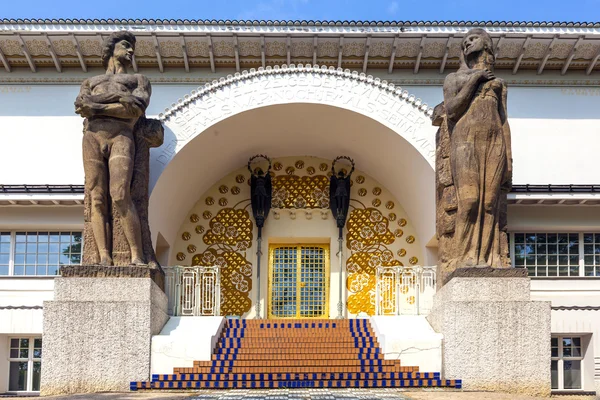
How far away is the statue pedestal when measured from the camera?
1220 cm

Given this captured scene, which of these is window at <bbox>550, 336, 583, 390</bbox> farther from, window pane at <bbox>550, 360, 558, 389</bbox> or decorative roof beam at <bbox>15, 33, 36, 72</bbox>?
decorative roof beam at <bbox>15, 33, 36, 72</bbox>

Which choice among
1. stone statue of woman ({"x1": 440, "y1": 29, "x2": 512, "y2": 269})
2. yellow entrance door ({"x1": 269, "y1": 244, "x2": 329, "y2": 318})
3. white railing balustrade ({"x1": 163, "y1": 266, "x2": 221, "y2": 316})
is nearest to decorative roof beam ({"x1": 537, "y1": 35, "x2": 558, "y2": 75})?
stone statue of woman ({"x1": 440, "y1": 29, "x2": 512, "y2": 269})

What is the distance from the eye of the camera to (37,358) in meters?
16.8

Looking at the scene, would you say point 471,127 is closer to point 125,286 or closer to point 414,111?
point 414,111

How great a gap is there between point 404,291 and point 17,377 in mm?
7426

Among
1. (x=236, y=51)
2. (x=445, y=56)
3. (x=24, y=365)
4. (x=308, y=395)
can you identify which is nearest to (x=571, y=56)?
(x=445, y=56)

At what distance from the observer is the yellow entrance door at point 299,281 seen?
18297mm

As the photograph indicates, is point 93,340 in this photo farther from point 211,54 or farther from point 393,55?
point 393,55

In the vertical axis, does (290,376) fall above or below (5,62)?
below

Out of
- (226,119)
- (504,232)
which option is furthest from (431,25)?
(504,232)

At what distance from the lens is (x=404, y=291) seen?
55.4ft

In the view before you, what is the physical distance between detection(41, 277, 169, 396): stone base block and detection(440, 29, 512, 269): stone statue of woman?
4.70 metres

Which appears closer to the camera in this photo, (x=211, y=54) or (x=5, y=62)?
(x=211, y=54)

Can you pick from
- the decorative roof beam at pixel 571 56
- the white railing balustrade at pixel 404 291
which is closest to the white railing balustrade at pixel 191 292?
the white railing balustrade at pixel 404 291
